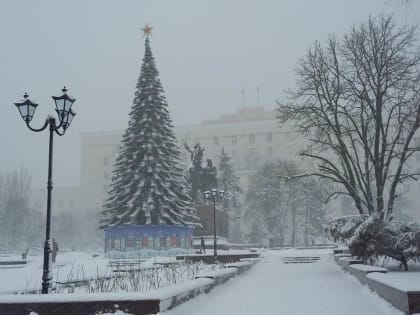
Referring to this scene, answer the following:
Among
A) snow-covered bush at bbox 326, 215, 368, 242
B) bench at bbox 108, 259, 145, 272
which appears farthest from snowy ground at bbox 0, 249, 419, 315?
bench at bbox 108, 259, 145, 272

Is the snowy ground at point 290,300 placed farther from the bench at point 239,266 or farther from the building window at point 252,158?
the building window at point 252,158

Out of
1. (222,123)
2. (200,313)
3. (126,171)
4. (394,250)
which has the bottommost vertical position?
(200,313)

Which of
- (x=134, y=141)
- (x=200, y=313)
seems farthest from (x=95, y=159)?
(x=200, y=313)

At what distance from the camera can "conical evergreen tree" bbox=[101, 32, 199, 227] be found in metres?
39.8

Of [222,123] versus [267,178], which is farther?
[222,123]

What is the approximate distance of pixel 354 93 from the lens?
2477 centimetres

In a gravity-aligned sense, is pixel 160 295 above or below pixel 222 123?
below

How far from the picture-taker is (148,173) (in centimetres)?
4016

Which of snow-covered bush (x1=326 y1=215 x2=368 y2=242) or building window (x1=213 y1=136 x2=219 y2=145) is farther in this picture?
building window (x1=213 y1=136 x2=219 y2=145)

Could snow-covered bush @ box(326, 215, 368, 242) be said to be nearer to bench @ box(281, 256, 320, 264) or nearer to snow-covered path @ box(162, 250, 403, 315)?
snow-covered path @ box(162, 250, 403, 315)

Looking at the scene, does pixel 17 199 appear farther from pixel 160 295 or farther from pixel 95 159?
pixel 160 295

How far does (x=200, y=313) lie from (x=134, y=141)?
104 ft

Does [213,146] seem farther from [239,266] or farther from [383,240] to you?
[383,240]

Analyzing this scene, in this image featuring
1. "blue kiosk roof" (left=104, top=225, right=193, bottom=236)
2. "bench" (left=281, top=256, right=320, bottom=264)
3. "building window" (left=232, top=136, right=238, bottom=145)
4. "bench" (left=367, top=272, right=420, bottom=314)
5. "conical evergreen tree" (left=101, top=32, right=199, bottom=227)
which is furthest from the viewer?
"building window" (left=232, top=136, right=238, bottom=145)
